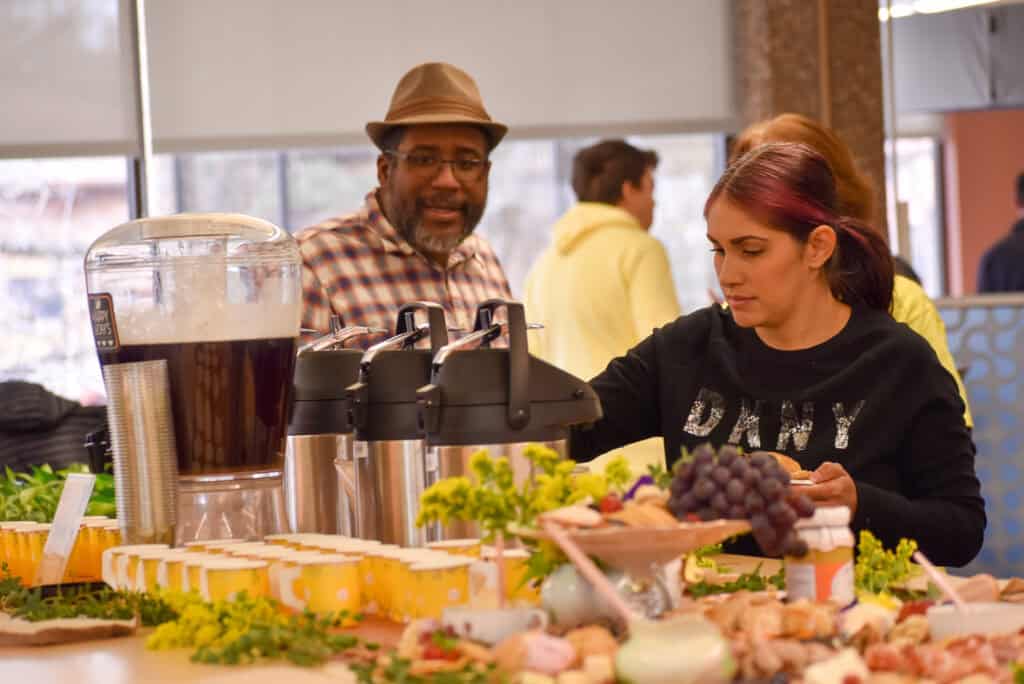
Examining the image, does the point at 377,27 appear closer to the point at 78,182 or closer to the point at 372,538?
the point at 78,182

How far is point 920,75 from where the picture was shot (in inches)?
233

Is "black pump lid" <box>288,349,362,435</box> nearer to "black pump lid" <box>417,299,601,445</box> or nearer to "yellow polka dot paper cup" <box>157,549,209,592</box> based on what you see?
"black pump lid" <box>417,299,601,445</box>

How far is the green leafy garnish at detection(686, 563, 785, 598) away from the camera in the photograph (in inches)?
69.0

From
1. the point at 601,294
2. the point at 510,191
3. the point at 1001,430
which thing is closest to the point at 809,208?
the point at 601,294

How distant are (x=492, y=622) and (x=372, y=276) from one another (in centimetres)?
201

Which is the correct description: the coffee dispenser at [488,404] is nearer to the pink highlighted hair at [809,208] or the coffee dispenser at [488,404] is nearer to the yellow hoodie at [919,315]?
the pink highlighted hair at [809,208]

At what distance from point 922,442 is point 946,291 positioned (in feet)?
12.2

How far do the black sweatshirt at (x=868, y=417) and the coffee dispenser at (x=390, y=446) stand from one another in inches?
24.3

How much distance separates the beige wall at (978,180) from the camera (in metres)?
5.98

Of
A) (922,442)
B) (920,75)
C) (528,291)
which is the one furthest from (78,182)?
(922,442)

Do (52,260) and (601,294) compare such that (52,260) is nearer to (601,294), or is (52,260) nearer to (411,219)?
(601,294)

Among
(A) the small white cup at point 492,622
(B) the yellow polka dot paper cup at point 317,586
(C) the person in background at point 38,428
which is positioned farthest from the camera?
(C) the person in background at point 38,428

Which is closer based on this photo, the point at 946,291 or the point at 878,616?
the point at 878,616

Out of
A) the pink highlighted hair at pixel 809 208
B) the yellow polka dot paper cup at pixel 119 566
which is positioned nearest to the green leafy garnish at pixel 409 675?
the yellow polka dot paper cup at pixel 119 566
